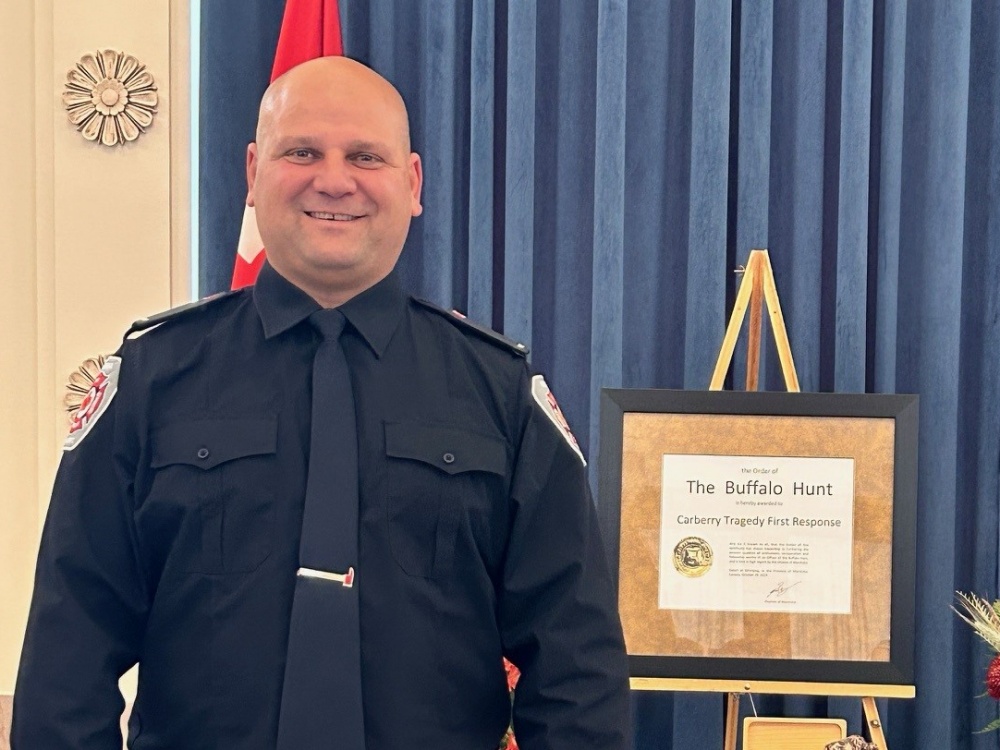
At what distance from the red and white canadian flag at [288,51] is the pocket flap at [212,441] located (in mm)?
1062

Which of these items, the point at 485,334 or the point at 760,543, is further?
the point at 760,543

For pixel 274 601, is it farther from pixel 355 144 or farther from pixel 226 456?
pixel 355 144

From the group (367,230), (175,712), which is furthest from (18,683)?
(367,230)

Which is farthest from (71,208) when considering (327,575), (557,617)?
(557,617)

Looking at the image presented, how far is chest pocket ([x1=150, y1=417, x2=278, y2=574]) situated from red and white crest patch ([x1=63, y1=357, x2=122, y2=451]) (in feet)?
0.25

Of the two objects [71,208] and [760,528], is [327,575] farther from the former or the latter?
[71,208]

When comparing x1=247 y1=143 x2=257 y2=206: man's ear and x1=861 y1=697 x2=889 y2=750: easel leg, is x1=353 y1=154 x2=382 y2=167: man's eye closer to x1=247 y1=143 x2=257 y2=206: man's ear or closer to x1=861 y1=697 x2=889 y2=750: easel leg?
x1=247 y1=143 x2=257 y2=206: man's ear

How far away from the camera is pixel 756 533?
2260 mm

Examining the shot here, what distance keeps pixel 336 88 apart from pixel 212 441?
0.46 m

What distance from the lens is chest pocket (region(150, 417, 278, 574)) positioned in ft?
4.48

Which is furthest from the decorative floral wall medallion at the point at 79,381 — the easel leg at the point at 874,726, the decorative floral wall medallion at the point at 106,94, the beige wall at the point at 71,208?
the easel leg at the point at 874,726

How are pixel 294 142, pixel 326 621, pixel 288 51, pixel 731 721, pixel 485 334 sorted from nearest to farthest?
pixel 326 621 → pixel 294 142 → pixel 485 334 → pixel 731 721 → pixel 288 51
